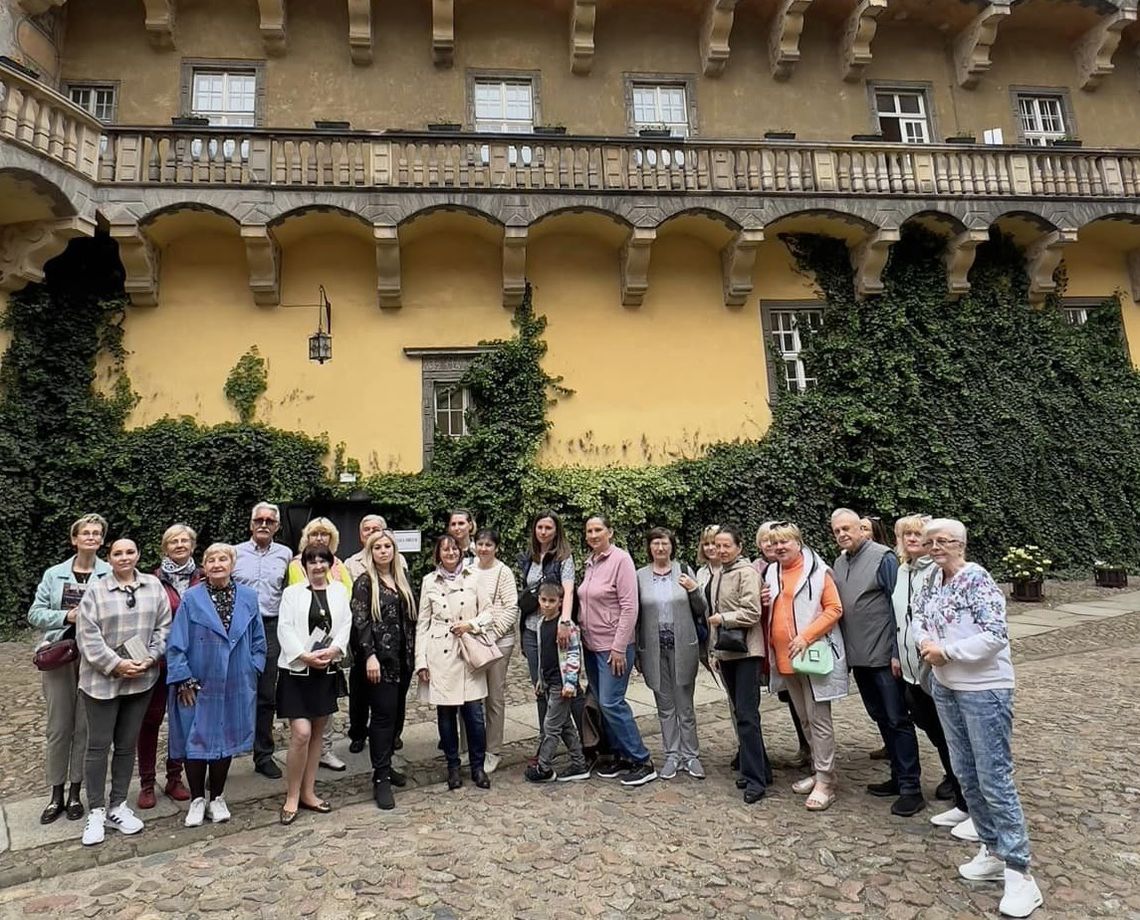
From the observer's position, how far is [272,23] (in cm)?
1309

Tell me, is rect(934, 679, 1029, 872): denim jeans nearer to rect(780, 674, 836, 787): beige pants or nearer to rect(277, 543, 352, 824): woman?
rect(780, 674, 836, 787): beige pants

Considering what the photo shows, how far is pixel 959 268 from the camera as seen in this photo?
13445 millimetres

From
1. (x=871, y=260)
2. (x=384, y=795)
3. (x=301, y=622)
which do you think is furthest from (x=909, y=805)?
(x=871, y=260)

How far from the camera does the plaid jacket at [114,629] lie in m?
4.30

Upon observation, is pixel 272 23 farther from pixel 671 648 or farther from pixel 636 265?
pixel 671 648

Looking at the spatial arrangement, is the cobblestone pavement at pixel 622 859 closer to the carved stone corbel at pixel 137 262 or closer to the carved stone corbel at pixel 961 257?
the carved stone corbel at pixel 137 262

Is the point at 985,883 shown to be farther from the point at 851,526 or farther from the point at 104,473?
the point at 104,473

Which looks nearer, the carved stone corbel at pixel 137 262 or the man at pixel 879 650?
the man at pixel 879 650

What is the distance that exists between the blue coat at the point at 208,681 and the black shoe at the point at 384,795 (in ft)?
2.97

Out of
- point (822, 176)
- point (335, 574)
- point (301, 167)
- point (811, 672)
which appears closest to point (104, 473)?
point (301, 167)

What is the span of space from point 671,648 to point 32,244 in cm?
1188

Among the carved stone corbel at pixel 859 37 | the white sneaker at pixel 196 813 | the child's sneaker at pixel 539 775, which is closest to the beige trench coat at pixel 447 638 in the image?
the child's sneaker at pixel 539 775

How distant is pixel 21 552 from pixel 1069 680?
14.3 meters

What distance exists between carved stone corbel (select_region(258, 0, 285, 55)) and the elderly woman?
1476 cm
